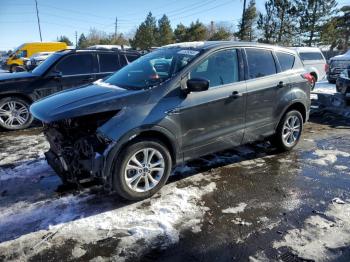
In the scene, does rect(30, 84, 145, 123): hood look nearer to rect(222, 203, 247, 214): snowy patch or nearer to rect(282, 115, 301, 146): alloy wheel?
rect(222, 203, 247, 214): snowy patch

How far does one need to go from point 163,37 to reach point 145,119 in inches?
2028

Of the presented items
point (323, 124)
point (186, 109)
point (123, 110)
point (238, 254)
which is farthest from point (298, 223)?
point (323, 124)

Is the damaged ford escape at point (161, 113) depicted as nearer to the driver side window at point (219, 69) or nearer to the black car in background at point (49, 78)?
the driver side window at point (219, 69)

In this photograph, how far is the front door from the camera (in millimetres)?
4359

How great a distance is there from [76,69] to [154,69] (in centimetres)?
404

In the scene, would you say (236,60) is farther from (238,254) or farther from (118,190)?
(238,254)

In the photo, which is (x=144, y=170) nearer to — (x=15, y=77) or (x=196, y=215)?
(x=196, y=215)

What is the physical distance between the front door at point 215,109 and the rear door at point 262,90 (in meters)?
0.20

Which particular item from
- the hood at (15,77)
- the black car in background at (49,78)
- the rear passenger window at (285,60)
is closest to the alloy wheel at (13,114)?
the black car in background at (49,78)

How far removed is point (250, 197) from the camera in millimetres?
4270

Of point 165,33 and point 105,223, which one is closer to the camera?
point 105,223

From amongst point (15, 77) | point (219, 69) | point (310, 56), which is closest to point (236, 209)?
point (219, 69)

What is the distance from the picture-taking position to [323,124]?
26.9 ft

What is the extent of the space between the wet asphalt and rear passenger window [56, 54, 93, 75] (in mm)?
2186
